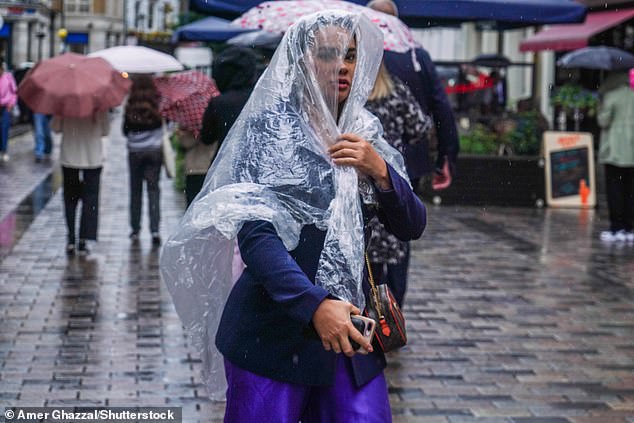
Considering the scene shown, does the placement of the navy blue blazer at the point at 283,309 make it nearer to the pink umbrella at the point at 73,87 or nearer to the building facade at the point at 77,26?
the pink umbrella at the point at 73,87

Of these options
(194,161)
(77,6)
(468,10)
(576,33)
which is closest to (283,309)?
(194,161)

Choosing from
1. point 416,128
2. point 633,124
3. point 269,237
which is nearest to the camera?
point 269,237

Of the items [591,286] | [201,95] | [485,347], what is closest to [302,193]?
[485,347]

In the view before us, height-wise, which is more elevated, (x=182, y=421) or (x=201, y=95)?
(x=201, y=95)

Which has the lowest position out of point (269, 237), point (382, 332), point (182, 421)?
point (182, 421)

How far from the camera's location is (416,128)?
6328 mm

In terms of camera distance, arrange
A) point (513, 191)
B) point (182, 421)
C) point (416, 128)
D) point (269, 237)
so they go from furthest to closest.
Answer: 1. point (513, 191)
2. point (416, 128)
3. point (182, 421)
4. point (269, 237)

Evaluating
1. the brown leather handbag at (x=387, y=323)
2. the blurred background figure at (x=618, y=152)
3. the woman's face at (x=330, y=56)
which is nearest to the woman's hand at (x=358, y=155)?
the woman's face at (x=330, y=56)

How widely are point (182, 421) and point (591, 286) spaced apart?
4.79 meters

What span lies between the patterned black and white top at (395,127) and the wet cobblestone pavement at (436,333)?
64 cm

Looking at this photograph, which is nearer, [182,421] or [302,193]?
[302,193]

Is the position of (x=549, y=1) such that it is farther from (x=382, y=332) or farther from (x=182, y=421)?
(x=382, y=332)

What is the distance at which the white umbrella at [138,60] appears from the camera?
13656mm

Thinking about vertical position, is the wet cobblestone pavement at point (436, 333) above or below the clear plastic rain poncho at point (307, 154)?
below
